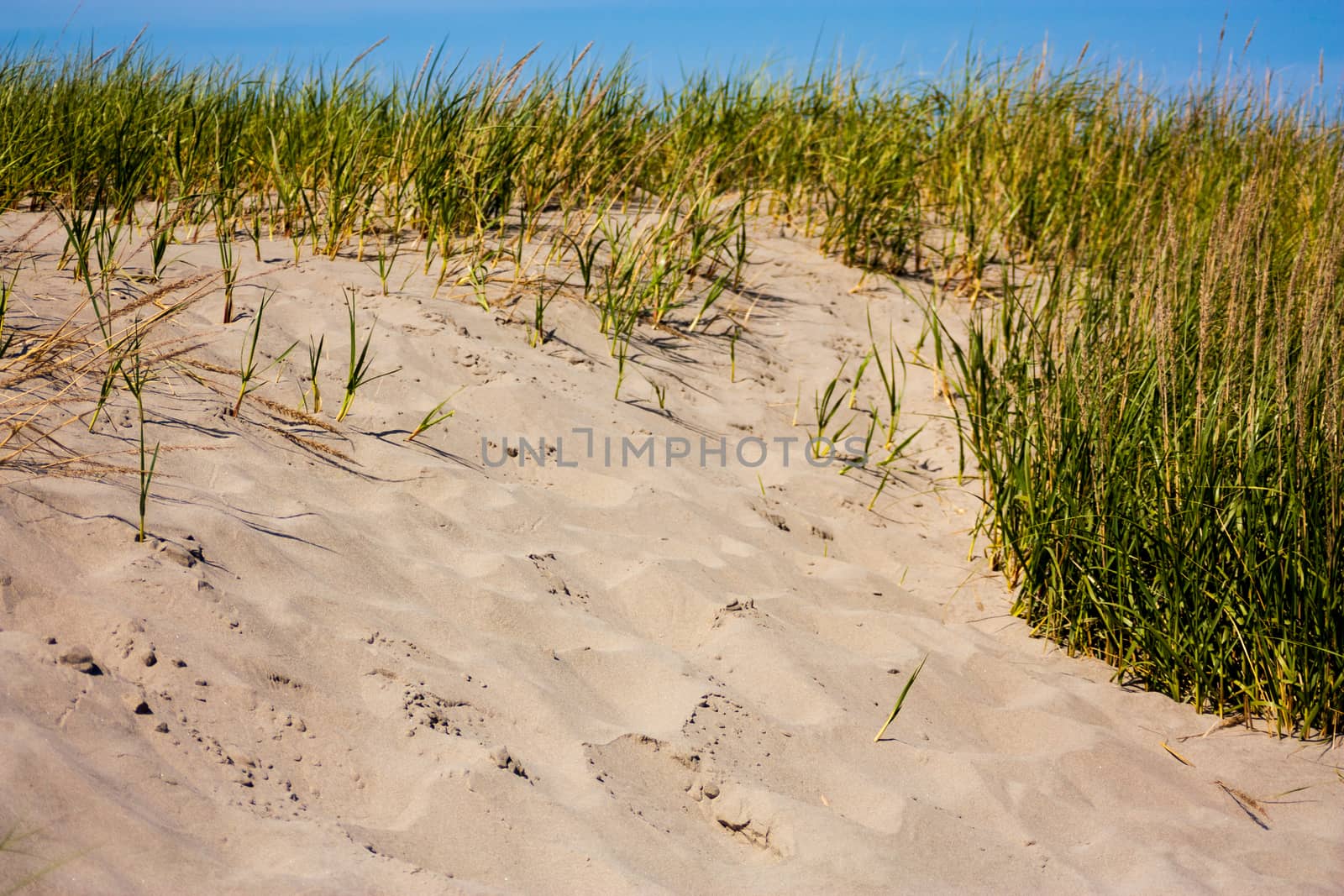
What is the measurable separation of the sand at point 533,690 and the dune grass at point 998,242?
0.28 metres

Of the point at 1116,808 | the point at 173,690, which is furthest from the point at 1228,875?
the point at 173,690

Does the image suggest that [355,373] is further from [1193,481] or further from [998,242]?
[998,242]

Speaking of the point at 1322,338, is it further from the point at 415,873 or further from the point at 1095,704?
the point at 415,873

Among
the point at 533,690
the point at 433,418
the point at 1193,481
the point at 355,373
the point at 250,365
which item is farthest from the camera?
the point at 433,418

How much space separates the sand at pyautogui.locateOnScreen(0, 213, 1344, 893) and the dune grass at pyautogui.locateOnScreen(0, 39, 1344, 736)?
0.28 metres

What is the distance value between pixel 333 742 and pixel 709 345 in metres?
2.61

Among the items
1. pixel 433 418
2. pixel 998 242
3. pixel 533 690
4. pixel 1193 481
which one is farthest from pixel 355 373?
pixel 998 242

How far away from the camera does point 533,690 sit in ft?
6.33

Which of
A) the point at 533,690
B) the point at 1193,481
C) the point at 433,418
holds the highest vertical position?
the point at 1193,481

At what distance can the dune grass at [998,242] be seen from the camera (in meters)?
2.37

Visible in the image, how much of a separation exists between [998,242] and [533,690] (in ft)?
12.6

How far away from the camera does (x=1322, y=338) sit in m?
2.46

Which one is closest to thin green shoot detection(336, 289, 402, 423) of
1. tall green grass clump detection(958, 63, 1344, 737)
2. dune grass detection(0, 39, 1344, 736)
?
dune grass detection(0, 39, 1344, 736)

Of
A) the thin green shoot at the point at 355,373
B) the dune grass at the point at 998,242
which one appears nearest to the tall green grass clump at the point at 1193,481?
the dune grass at the point at 998,242
